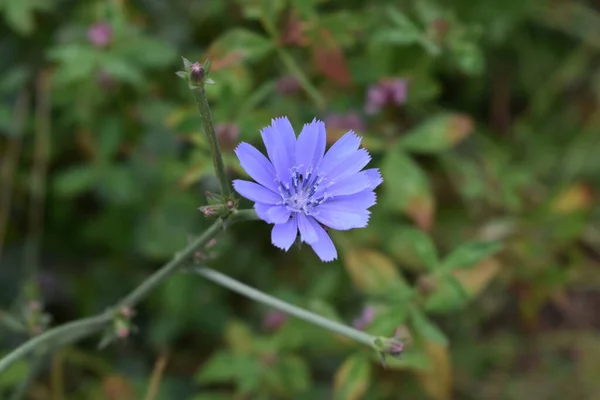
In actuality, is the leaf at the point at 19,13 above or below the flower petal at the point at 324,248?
above

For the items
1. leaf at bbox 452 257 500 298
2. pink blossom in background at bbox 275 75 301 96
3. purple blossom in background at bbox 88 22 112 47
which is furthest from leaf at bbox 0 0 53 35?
leaf at bbox 452 257 500 298

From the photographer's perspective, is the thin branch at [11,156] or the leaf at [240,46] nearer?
the leaf at [240,46]

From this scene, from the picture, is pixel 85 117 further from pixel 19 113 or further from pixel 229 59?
pixel 229 59

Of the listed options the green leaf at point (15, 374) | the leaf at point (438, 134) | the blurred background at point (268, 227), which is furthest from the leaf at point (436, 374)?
the green leaf at point (15, 374)

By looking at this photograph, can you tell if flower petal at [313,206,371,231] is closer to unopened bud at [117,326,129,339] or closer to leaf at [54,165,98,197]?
unopened bud at [117,326,129,339]

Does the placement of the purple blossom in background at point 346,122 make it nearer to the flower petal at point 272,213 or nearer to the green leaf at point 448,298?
the green leaf at point 448,298

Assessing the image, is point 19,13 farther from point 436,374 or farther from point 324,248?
point 436,374

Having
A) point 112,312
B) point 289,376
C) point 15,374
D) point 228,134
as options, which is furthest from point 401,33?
point 15,374
